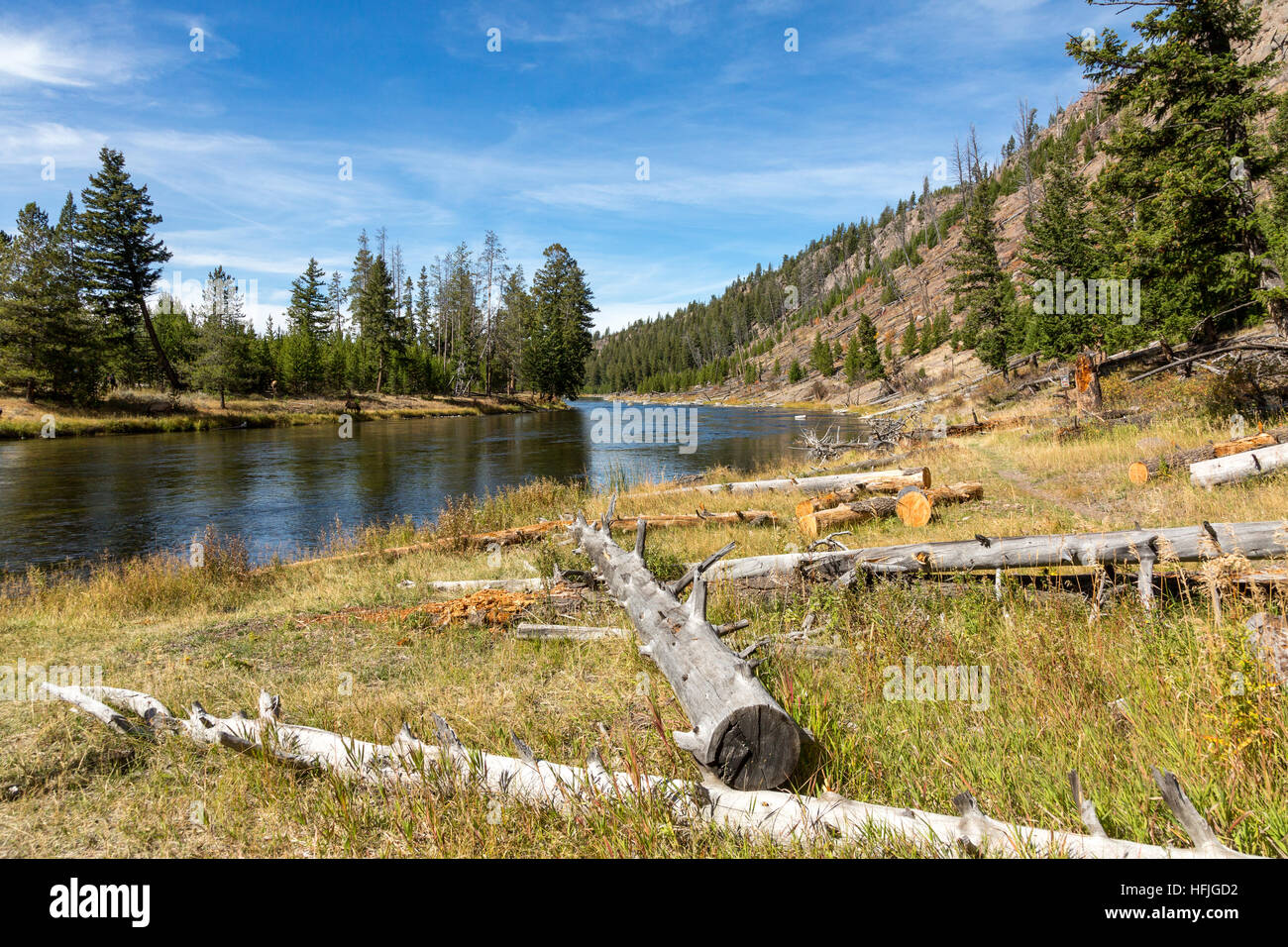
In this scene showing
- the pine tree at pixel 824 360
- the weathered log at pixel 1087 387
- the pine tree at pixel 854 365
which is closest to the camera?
the weathered log at pixel 1087 387

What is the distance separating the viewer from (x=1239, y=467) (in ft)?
31.2

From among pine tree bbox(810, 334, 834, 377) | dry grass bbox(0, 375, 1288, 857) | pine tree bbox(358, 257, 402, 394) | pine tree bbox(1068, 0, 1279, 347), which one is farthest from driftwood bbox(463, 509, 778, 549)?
pine tree bbox(810, 334, 834, 377)

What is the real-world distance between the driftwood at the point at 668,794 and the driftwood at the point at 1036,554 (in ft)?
9.20

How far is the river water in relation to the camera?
49.9 feet

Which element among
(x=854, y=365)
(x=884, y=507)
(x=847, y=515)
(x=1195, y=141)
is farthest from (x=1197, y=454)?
(x=854, y=365)

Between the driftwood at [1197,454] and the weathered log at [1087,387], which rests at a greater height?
the weathered log at [1087,387]

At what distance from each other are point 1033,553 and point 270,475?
1026 inches

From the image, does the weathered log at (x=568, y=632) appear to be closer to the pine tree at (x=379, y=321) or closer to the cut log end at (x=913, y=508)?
the cut log end at (x=913, y=508)

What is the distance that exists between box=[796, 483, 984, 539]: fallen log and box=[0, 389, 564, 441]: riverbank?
43392 millimetres

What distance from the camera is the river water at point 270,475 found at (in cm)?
1522

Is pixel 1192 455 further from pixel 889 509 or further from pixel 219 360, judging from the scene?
pixel 219 360

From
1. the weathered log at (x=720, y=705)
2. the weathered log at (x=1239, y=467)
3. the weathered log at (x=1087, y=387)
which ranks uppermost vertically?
the weathered log at (x=1087, y=387)

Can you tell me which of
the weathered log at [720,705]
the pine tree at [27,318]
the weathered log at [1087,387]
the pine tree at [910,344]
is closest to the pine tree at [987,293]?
the weathered log at [1087,387]

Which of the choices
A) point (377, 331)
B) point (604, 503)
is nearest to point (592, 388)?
point (377, 331)
